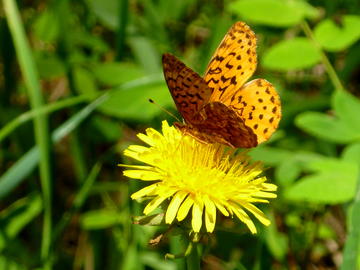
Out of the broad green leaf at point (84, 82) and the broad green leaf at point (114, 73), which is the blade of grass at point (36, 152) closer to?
the broad green leaf at point (114, 73)

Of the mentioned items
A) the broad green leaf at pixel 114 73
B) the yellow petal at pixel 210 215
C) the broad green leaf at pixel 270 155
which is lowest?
the broad green leaf at pixel 270 155

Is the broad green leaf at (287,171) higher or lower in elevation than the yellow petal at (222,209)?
lower

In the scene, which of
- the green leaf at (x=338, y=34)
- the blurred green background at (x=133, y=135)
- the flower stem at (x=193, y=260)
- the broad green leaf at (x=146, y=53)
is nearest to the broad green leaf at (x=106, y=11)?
the blurred green background at (x=133, y=135)

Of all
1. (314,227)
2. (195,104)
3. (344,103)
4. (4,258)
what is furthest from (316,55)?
(4,258)

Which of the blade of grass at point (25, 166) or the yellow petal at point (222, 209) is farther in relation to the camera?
the blade of grass at point (25, 166)

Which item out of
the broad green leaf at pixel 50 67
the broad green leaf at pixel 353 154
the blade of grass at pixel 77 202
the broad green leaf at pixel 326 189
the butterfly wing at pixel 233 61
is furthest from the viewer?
the broad green leaf at pixel 50 67

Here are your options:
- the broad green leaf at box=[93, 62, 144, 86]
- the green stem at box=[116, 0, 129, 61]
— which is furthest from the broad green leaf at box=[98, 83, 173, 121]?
the green stem at box=[116, 0, 129, 61]

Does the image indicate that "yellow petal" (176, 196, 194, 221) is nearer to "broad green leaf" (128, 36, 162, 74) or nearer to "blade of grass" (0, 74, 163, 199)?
"blade of grass" (0, 74, 163, 199)
